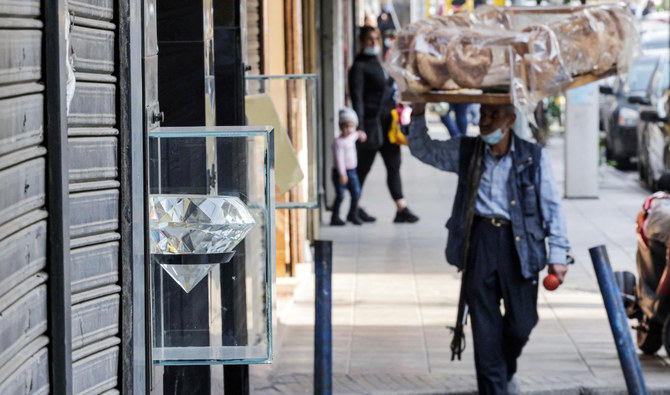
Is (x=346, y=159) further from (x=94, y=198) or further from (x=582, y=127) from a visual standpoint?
(x=94, y=198)

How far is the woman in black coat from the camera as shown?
525 inches

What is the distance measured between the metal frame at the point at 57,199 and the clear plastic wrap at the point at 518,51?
3.35 meters

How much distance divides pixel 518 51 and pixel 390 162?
7658 millimetres

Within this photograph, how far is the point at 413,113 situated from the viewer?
21.1ft

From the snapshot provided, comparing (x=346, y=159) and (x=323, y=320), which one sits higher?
(x=346, y=159)

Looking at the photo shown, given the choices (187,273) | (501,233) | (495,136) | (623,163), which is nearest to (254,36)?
(495,136)

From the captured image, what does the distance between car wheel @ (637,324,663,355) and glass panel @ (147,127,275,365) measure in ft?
14.6

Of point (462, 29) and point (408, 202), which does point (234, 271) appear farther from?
point (408, 202)

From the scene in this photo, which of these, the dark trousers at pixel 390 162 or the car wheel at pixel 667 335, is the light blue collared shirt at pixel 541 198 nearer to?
the car wheel at pixel 667 335

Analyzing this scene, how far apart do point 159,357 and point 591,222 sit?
10.8 meters

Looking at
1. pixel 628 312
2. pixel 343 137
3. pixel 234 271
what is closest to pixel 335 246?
pixel 343 137

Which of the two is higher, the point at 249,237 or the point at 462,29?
the point at 462,29

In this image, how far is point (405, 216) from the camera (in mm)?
13703

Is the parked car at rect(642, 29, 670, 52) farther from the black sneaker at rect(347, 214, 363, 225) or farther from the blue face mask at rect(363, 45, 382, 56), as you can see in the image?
the black sneaker at rect(347, 214, 363, 225)
